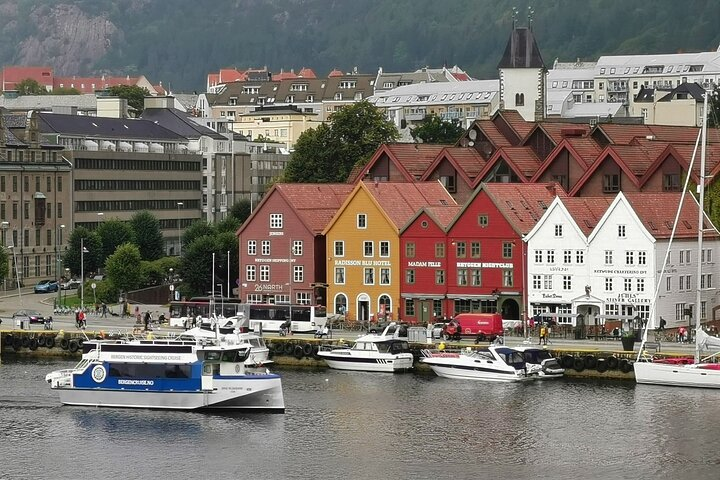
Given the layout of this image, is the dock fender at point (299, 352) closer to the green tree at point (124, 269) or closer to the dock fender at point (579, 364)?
the dock fender at point (579, 364)

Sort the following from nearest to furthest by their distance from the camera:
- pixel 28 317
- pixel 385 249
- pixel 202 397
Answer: pixel 202 397 → pixel 28 317 → pixel 385 249

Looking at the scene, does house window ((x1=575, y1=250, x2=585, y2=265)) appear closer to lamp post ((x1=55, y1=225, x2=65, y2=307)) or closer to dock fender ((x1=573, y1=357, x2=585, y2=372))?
dock fender ((x1=573, y1=357, x2=585, y2=372))

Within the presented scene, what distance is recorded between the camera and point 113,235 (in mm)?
163125

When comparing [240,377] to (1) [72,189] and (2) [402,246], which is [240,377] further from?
(1) [72,189]

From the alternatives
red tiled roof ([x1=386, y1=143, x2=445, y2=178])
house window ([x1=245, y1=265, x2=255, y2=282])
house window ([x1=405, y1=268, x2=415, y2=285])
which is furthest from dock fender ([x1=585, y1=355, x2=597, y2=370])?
red tiled roof ([x1=386, y1=143, x2=445, y2=178])

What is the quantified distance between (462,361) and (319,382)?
7581 mm

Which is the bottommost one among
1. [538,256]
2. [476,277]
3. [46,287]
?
[476,277]

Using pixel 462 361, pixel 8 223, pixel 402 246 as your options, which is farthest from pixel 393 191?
pixel 8 223

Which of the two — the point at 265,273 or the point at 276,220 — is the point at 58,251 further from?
the point at 276,220

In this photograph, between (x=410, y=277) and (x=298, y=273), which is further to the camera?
(x=298, y=273)

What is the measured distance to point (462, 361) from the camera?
330ft

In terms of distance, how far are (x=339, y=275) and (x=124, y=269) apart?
892 inches

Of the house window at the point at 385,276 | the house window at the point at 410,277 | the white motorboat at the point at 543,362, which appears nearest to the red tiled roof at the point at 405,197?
the house window at the point at 385,276

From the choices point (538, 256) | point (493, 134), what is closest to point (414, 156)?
point (493, 134)
